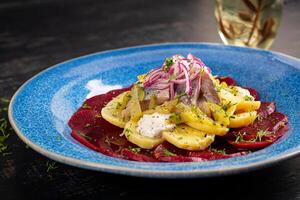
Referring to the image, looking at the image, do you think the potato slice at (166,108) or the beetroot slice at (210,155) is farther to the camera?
the potato slice at (166,108)

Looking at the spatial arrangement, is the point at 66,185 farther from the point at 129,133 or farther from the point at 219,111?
the point at 219,111

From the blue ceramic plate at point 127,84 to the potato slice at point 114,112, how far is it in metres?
0.15

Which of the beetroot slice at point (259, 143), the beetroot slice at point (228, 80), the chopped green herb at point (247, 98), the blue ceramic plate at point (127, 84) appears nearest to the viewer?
the blue ceramic plate at point (127, 84)

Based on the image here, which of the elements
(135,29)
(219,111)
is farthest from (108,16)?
(219,111)

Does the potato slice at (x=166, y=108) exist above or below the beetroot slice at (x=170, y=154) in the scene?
above

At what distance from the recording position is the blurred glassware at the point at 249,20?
2590mm

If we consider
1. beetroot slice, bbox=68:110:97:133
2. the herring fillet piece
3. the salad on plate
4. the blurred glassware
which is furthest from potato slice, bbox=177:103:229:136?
the blurred glassware

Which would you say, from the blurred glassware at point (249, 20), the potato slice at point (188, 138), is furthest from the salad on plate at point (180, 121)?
the blurred glassware at point (249, 20)

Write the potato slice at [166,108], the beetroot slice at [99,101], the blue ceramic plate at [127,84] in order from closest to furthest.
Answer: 1. the blue ceramic plate at [127,84]
2. the potato slice at [166,108]
3. the beetroot slice at [99,101]

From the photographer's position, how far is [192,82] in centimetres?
Answer: 197

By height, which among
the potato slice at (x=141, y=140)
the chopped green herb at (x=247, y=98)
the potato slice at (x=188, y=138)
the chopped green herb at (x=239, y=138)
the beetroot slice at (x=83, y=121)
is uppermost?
the chopped green herb at (x=247, y=98)

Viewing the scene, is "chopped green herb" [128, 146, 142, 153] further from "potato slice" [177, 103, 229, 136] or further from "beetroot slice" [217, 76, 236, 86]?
"beetroot slice" [217, 76, 236, 86]

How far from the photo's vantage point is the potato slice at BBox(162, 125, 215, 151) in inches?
68.2

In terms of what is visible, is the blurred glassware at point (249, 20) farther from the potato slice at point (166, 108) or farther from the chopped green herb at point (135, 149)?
the chopped green herb at point (135, 149)
